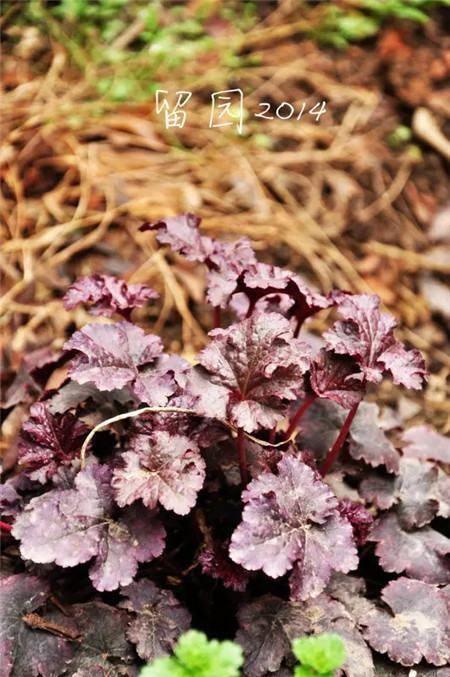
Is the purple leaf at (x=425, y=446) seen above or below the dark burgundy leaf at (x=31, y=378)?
below

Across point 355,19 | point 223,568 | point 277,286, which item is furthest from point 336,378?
point 355,19

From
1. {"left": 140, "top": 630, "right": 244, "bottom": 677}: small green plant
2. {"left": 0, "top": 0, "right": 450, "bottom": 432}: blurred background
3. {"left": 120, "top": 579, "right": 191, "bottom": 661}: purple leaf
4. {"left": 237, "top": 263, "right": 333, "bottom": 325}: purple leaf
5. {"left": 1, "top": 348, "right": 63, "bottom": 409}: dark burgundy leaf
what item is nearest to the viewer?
{"left": 140, "top": 630, "right": 244, "bottom": 677}: small green plant

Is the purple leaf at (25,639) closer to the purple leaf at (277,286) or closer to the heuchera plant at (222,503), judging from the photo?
the heuchera plant at (222,503)

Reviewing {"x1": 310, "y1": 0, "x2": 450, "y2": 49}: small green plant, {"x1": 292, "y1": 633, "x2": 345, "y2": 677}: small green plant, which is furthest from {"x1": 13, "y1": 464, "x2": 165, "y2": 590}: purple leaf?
{"x1": 310, "y1": 0, "x2": 450, "y2": 49}: small green plant

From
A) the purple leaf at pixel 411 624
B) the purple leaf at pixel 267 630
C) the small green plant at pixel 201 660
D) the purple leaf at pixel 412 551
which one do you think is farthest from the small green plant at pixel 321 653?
the purple leaf at pixel 412 551

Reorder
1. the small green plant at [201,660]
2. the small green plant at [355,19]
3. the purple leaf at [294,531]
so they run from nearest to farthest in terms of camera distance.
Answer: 1. the small green plant at [201,660]
2. the purple leaf at [294,531]
3. the small green plant at [355,19]

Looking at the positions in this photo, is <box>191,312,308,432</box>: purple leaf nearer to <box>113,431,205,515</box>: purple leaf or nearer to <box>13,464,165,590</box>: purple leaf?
<box>113,431,205,515</box>: purple leaf

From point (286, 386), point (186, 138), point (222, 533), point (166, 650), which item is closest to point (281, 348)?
point (286, 386)

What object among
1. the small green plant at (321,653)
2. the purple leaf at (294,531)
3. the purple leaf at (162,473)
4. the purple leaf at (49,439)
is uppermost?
the small green plant at (321,653)
